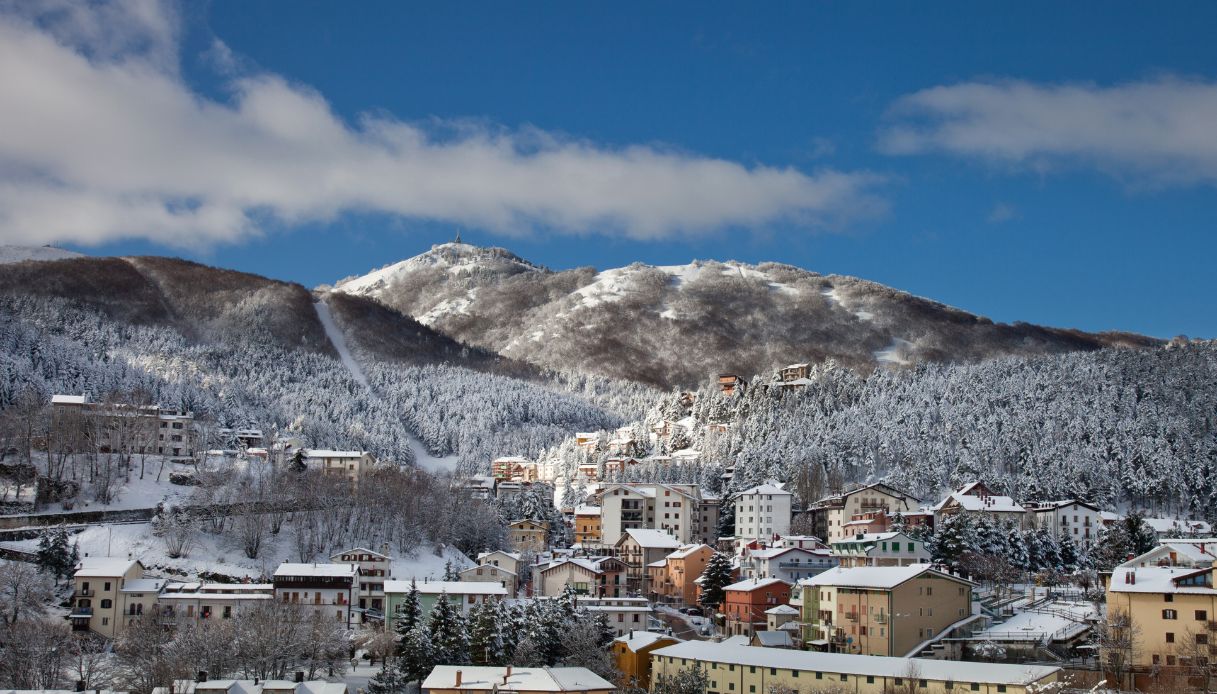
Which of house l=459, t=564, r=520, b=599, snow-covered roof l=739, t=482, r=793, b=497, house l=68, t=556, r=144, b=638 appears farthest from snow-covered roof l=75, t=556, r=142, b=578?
snow-covered roof l=739, t=482, r=793, b=497

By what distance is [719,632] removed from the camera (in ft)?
233

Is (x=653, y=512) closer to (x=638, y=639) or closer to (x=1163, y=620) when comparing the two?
(x=638, y=639)

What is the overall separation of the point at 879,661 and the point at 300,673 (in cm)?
2601

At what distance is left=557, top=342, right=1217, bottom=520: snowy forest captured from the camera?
95438mm

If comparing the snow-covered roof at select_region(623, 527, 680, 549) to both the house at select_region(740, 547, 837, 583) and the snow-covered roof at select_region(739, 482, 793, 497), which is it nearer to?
the snow-covered roof at select_region(739, 482, 793, 497)

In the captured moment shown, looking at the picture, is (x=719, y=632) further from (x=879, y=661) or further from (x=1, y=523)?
(x=1, y=523)

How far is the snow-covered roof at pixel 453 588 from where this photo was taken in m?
70.4

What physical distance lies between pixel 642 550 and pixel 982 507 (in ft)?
81.3

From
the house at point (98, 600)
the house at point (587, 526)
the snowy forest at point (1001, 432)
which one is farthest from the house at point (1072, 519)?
the house at point (98, 600)

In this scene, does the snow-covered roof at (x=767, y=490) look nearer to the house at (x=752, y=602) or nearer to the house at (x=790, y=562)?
the house at (x=790, y=562)

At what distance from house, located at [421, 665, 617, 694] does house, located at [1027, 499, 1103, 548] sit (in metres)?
43.0

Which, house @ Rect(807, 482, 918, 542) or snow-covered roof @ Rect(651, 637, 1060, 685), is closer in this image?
snow-covered roof @ Rect(651, 637, 1060, 685)

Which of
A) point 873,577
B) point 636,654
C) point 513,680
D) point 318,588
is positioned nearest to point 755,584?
point 873,577

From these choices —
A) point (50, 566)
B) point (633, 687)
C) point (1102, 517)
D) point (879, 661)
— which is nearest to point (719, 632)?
point (633, 687)
